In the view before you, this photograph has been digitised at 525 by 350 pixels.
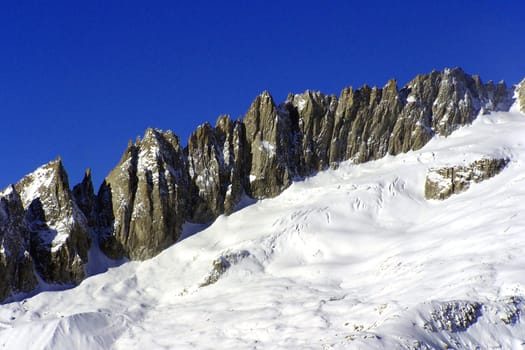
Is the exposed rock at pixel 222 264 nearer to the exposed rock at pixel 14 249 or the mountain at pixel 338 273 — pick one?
the mountain at pixel 338 273

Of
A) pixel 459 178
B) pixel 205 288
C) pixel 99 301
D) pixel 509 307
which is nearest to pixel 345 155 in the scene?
pixel 459 178

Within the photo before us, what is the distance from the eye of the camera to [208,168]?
2655 inches

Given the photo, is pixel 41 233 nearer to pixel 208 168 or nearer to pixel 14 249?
pixel 14 249

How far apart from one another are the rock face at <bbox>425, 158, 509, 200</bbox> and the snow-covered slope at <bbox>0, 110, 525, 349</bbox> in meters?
0.98

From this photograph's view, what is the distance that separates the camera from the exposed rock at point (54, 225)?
55750mm

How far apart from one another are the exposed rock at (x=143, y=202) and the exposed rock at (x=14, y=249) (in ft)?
25.2

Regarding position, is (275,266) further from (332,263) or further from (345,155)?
(345,155)

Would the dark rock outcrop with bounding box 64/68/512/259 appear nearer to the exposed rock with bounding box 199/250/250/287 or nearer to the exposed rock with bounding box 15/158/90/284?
the exposed rock with bounding box 15/158/90/284

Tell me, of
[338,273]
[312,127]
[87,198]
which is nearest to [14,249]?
[87,198]

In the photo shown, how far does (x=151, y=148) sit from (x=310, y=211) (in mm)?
16985

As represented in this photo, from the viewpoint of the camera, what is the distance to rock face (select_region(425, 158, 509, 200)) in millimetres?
64250

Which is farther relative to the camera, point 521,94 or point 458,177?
point 521,94

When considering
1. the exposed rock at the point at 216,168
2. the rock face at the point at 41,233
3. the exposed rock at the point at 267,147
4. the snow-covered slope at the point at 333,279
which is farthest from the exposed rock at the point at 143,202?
the exposed rock at the point at 267,147

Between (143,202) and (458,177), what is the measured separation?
30969 mm
